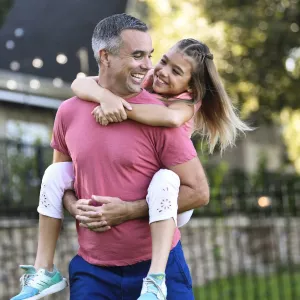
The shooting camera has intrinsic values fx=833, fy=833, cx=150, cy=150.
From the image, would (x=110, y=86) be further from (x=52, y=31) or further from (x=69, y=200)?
(x=52, y=31)

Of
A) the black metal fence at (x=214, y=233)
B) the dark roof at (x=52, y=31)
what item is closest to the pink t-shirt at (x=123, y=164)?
the dark roof at (x=52, y=31)

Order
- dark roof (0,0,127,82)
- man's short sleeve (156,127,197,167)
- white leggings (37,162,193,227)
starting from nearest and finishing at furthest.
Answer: white leggings (37,162,193,227) < man's short sleeve (156,127,197,167) < dark roof (0,0,127,82)

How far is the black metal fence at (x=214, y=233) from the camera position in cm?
767

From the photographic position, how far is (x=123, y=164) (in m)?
3.23

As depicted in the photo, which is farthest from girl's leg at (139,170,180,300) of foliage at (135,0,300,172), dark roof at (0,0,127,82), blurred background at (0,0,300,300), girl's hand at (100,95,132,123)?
foliage at (135,0,300,172)

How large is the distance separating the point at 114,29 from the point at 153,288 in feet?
3.30

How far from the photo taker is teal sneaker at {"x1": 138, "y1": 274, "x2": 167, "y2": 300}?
119 inches

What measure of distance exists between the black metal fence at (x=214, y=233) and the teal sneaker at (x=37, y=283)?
4.16m

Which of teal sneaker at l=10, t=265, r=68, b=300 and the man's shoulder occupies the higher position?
the man's shoulder

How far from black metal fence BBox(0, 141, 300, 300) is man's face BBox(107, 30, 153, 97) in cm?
451

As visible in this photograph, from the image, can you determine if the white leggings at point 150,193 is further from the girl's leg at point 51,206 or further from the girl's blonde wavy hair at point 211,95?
the girl's blonde wavy hair at point 211,95

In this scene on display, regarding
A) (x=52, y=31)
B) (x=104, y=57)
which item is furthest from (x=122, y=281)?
(x=52, y=31)

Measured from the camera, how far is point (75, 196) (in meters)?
3.43

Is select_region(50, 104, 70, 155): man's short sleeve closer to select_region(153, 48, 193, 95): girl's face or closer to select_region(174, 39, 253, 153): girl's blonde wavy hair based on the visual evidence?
select_region(153, 48, 193, 95): girl's face
